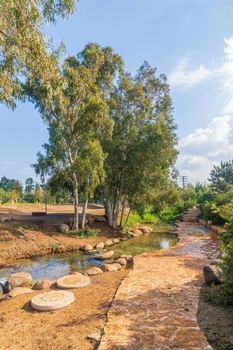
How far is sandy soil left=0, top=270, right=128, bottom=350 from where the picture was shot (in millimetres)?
5301

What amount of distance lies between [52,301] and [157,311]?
2.38 m

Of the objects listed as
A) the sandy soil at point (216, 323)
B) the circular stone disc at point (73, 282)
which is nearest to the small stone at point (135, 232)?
the circular stone disc at point (73, 282)

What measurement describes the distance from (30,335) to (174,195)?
18160mm

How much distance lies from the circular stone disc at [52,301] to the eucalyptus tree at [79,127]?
11145 millimetres

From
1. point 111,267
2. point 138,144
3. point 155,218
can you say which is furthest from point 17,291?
point 155,218

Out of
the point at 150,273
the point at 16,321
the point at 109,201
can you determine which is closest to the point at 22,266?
the point at 150,273

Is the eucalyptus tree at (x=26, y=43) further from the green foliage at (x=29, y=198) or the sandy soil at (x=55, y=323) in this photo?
the green foliage at (x=29, y=198)

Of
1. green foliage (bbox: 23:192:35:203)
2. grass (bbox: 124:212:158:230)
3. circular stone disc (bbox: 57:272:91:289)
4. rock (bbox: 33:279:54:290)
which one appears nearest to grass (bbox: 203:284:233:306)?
circular stone disc (bbox: 57:272:91:289)

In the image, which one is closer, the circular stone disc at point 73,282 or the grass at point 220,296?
the grass at point 220,296

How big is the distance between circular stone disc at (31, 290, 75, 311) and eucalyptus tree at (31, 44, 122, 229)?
36.6 ft

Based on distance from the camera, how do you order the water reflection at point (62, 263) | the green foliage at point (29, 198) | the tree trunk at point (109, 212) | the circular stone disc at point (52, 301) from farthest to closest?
1. the green foliage at point (29, 198)
2. the tree trunk at point (109, 212)
3. the water reflection at point (62, 263)
4. the circular stone disc at point (52, 301)

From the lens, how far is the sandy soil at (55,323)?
5.30 m

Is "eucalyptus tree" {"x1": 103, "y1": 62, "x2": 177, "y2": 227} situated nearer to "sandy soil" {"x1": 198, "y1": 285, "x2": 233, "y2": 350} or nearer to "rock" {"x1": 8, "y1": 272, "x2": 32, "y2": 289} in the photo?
"rock" {"x1": 8, "y1": 272, "x2": 32, "y2": 289}

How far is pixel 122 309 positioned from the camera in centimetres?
650
